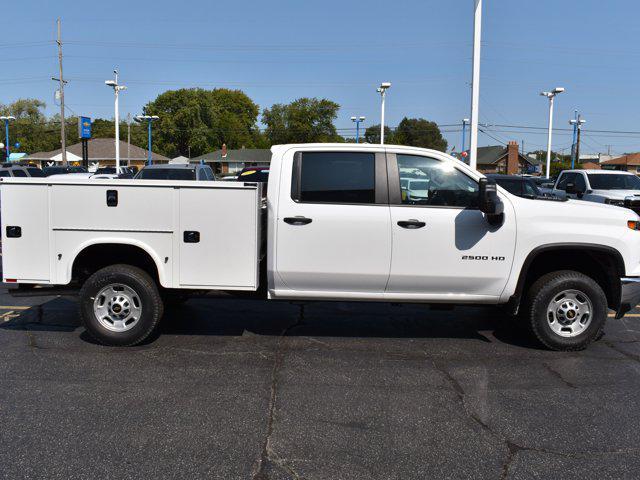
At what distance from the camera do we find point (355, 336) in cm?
642

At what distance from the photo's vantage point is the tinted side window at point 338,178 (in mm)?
5605

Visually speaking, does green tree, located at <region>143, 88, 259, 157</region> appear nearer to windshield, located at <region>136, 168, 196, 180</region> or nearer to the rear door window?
windshield, located at <region>136, 168, 196, 180</region>

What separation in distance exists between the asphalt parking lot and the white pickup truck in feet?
1.99

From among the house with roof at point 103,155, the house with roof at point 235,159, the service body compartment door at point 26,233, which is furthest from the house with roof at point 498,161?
the service body compartment door at point 26,233

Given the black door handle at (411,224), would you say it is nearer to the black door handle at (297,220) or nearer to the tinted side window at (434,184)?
the tinted side window at (434,184)

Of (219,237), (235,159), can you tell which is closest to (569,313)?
(219,237)

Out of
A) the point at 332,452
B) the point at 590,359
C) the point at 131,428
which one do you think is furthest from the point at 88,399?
the point at 590,359

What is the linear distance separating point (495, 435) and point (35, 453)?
3054 millimetres

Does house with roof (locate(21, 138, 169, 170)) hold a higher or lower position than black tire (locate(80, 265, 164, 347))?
higher

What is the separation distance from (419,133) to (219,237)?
101 meters

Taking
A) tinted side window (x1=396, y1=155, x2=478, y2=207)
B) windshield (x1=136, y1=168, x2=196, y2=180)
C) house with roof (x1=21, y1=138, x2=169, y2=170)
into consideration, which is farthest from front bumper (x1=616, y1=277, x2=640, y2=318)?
house with roof (x1=21, y1=138, x2=169, y2=170)

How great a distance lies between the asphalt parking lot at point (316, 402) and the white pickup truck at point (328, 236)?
1.99 feet

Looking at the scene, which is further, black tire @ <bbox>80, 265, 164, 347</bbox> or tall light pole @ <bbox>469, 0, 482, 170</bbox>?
tall light pole @ <bbox>469, 0, 482, 170</bbox>

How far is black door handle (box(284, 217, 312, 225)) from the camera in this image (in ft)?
18.1
